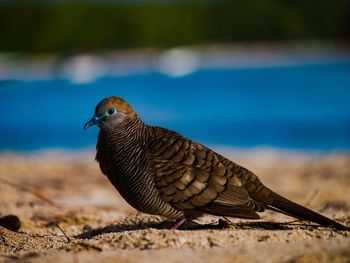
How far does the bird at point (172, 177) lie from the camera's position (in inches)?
139

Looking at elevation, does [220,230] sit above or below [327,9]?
below

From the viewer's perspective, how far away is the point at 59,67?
25406 mm

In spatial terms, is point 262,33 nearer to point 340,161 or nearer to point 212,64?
point 212,64

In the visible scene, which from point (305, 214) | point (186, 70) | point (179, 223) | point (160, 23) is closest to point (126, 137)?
point (179, 223)

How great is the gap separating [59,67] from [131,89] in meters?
4.38

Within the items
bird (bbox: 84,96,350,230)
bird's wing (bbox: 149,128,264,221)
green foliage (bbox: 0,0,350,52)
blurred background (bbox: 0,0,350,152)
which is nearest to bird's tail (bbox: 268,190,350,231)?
bird (bbox: 84,96,350,230)

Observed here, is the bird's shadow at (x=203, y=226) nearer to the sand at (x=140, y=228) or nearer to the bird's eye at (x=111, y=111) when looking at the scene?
the sand at (x=140, y=228)

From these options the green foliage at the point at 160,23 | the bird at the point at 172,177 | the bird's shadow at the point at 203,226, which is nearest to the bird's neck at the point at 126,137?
the bird at the point at 172,177

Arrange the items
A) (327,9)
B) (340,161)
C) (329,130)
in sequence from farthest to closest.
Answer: (327,9), (329,130), (340,161)

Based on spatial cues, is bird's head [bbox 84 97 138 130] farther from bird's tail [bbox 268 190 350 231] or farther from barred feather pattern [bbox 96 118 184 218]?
bird's tail [bbox 268 190 350 231]

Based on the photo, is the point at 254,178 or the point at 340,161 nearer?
the point at 254,178

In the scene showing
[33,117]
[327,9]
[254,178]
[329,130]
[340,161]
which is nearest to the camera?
[254,178]

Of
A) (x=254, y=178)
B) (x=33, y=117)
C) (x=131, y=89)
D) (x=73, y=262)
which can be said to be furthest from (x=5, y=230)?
(x=131, y=89)

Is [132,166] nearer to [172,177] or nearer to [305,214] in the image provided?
[172,177]
